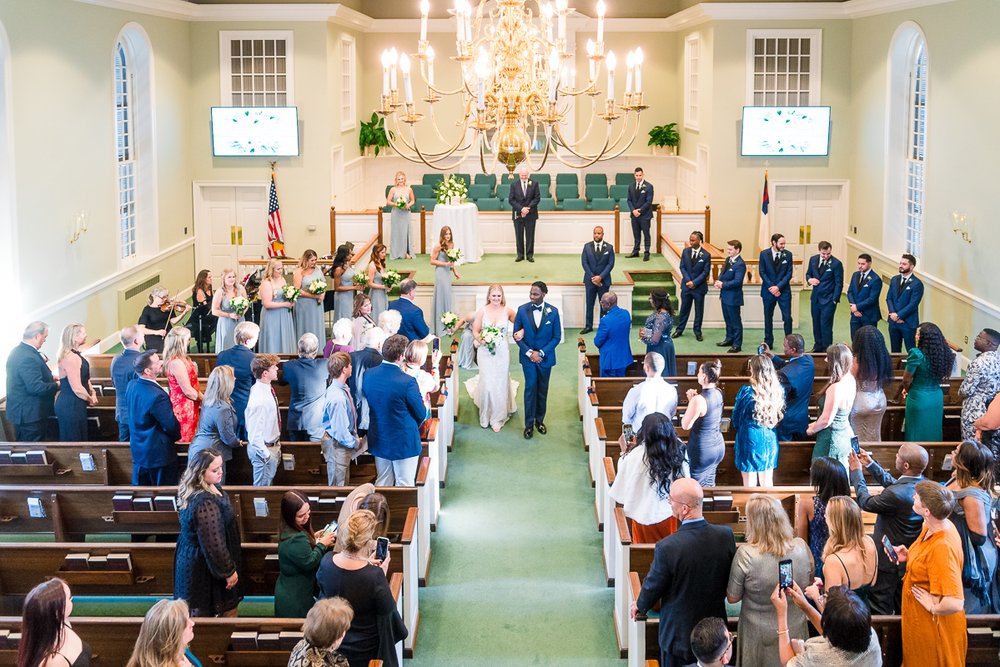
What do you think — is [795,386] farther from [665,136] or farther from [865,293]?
[665,136]

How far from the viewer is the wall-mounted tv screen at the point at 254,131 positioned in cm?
2033

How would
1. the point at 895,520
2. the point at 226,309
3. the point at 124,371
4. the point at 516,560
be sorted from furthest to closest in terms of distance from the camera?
the point at 226,309 → the point at 124,371 → the point at 516,560 → the point at 895,520

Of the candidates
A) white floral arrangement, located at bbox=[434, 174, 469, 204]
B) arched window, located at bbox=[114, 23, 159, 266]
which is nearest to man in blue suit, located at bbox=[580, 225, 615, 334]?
white floral arrangement, located at bbox=[434, 174, 469, 204]

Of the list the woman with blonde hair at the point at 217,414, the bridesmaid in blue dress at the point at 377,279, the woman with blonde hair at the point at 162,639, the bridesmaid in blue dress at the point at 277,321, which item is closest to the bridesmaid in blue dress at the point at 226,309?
the bridesmaid in blue dress at the point at 277,321

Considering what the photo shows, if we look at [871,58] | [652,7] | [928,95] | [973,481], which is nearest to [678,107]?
[652,7]

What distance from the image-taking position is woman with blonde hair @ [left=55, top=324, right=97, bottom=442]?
9.94m

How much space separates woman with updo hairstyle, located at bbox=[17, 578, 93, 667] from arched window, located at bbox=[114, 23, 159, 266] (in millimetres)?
12872

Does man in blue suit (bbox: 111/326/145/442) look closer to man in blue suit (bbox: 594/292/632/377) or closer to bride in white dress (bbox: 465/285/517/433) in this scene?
bride in white dress (bbox: 465/285/517/433)

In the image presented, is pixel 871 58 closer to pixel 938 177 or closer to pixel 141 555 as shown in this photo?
pixel 938 177

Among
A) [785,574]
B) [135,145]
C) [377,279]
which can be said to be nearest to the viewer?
[785,574]

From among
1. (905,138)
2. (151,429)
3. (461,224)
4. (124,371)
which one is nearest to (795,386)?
(151,429)

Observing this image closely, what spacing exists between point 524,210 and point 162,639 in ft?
46.9

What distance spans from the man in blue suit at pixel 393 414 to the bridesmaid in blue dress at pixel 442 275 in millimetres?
6829

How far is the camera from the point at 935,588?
584 centimetres
